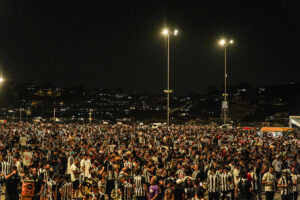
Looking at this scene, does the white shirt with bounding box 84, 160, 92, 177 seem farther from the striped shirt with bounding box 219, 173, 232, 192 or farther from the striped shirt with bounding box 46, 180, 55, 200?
the striped shirt with bounding box 219, 173, 232, 192

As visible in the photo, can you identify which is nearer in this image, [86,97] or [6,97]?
[6,97]

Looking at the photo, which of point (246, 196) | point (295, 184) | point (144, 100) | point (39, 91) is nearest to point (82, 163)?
point (246, 196)

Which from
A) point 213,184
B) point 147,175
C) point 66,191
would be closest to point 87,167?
point 147,175

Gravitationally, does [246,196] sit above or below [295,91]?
below

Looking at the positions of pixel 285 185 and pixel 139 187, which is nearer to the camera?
pixel 139 187

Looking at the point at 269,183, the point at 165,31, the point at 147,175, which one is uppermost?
the point at 165,31

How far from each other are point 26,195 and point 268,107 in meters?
91.0

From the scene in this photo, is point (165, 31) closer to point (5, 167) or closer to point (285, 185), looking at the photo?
point (5, 167)

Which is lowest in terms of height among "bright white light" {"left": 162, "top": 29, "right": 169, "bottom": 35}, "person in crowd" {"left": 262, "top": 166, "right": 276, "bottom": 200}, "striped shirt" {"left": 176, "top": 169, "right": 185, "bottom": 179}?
"person in crowd" {"left": 262, "top": 166, "right": 276, "bottom": 200}

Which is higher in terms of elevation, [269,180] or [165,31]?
[165,31]

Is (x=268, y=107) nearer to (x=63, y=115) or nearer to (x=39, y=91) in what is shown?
(x=63, y=115)

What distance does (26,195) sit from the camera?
754 cm

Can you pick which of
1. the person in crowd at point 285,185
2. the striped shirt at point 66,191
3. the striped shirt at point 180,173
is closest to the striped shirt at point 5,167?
the striped shirt at point 66,191

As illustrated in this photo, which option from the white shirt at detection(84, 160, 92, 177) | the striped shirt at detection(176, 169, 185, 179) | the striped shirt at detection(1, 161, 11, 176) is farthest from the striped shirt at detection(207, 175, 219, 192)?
the striped shirt at detection(1, 161, 11, 176)
